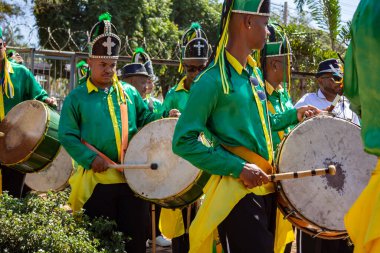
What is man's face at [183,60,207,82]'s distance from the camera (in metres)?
7.55

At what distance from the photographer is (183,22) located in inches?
1476

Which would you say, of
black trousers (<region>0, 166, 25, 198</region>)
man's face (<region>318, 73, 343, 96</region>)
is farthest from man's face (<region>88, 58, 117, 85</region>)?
man's face (<region>318, 73, 343, 96</region>)

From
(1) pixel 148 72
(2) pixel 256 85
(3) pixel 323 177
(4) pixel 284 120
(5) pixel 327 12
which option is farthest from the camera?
(5) pixel 327 12

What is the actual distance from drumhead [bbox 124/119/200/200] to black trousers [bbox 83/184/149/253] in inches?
9.0

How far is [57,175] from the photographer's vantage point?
8023 mm

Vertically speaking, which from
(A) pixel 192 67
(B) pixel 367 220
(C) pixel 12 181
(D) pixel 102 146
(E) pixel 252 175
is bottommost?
(C) pixel 12 181

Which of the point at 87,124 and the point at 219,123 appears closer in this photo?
the point at 219,123

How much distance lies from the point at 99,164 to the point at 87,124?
0.39 m

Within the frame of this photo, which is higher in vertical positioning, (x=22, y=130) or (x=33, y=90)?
(x=33, y=90)

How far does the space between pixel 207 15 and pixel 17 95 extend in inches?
1209

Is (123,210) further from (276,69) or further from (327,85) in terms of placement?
(327,85)

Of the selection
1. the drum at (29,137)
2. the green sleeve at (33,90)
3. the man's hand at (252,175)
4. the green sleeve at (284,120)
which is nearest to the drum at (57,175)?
the drum at (29,137)

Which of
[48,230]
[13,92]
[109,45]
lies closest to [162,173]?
[48,230]

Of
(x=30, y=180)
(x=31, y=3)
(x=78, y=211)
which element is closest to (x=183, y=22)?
(x=31, y=3)
